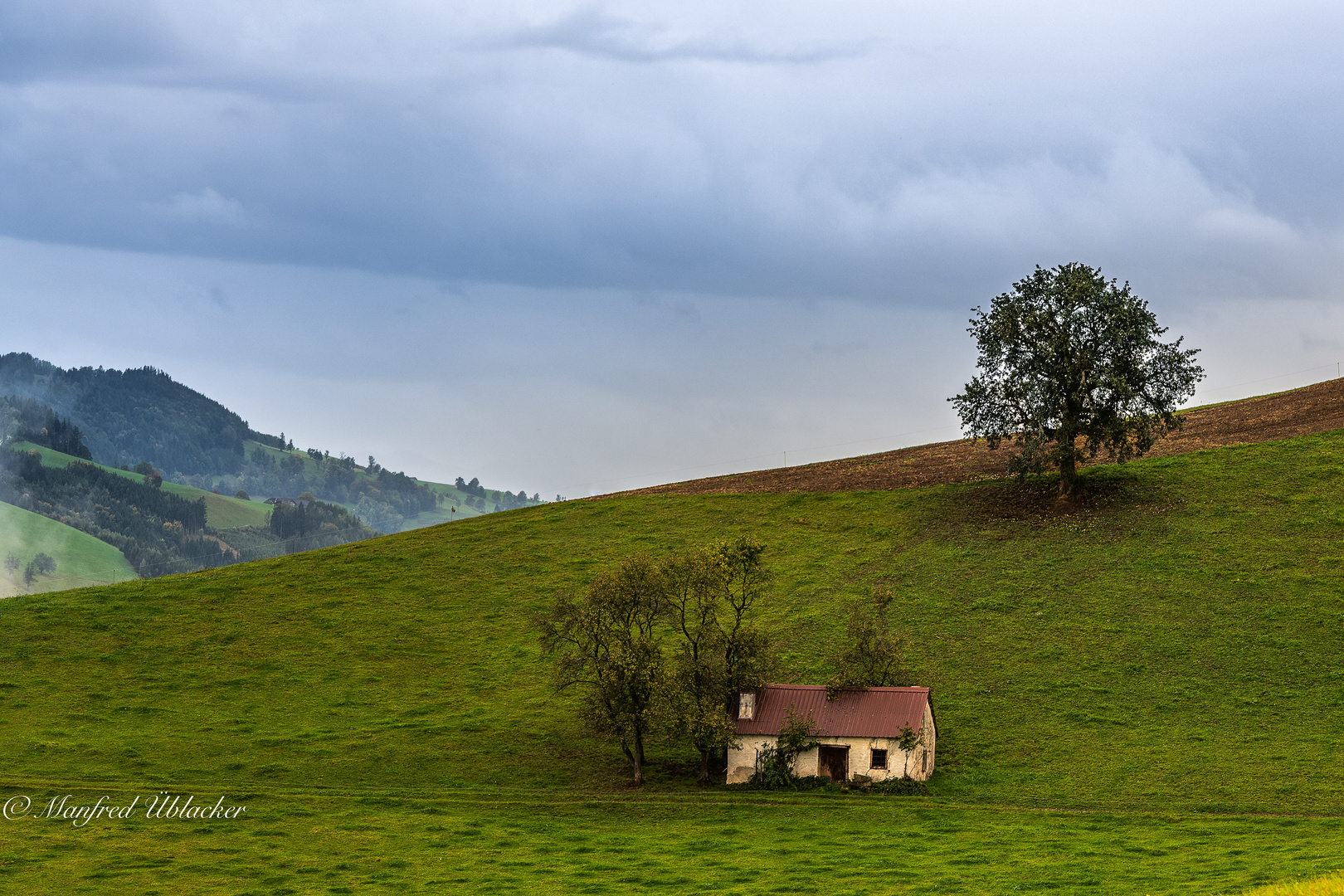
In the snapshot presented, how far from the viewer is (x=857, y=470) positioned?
112m

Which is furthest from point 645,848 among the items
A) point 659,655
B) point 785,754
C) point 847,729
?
point 847,729

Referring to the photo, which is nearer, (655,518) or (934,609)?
(934,609)

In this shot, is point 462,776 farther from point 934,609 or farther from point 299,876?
point 934,609

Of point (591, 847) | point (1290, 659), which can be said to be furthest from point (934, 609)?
point (591, 847)

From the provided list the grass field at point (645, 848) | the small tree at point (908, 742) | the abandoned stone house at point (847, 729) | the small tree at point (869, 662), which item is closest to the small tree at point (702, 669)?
the abandoned stone house at point (847, 729)

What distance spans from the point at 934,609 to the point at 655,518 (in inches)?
1217

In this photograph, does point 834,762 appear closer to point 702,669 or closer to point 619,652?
point 702,669

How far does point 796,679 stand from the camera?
2571 inches

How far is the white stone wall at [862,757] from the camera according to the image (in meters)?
54.1

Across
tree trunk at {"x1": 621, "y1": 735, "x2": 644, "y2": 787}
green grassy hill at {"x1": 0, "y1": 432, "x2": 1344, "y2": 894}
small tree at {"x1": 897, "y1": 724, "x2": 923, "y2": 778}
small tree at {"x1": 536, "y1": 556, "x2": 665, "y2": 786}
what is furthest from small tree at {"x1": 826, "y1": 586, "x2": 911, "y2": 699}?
tree trunk at {"x1": 621, "y1": 735, "x2": 644, "y2": 787}

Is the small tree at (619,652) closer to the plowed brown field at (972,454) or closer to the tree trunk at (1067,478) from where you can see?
the tree trunk at (1067,478)

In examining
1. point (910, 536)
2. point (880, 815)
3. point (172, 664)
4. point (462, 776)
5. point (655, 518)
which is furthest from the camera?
point (655, 518)

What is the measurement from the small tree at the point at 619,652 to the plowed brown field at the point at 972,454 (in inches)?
1976

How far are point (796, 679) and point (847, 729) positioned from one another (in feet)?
33.9
